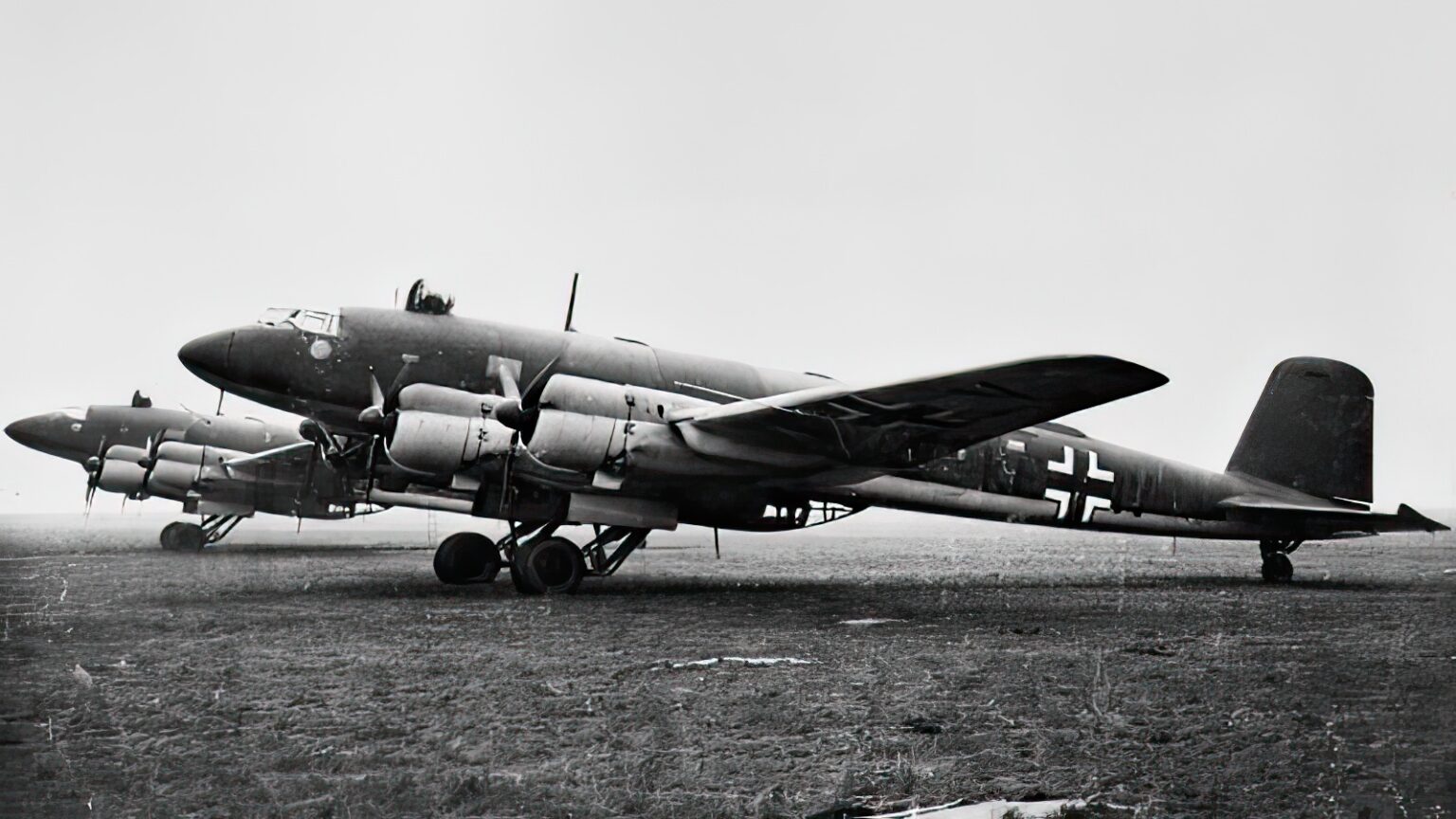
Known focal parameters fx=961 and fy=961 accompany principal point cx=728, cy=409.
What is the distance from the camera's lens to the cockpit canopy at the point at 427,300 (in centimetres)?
966

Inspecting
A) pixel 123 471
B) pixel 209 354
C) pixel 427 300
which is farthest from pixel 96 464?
pixel 427 300

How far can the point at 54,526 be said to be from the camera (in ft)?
27.0

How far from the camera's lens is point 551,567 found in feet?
28.2

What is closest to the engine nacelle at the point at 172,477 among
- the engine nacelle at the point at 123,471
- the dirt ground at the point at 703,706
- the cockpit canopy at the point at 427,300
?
the engine nacelle at the point at 123,471

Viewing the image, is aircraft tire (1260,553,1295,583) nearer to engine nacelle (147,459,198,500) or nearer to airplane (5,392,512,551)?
airplane (5,392,512,551)

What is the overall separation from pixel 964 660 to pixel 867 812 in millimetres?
2305

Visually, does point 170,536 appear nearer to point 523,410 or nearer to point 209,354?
point 209,354

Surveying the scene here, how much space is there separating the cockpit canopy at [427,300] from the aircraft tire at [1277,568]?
9.29m

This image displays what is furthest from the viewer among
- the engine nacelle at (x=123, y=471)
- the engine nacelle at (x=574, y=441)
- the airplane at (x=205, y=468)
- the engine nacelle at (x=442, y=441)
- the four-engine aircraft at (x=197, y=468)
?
the engine nacelle at (x=123, y=471)

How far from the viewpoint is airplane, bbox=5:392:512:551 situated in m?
15.5

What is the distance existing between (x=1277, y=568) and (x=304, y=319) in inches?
420

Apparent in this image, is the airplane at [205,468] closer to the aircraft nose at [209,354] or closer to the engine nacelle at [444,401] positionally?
the aircraft nose at [209,354]

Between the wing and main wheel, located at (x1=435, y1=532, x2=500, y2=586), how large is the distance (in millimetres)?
2848

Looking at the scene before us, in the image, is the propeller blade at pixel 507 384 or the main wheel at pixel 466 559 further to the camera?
the main wheel at pixel 466 559
